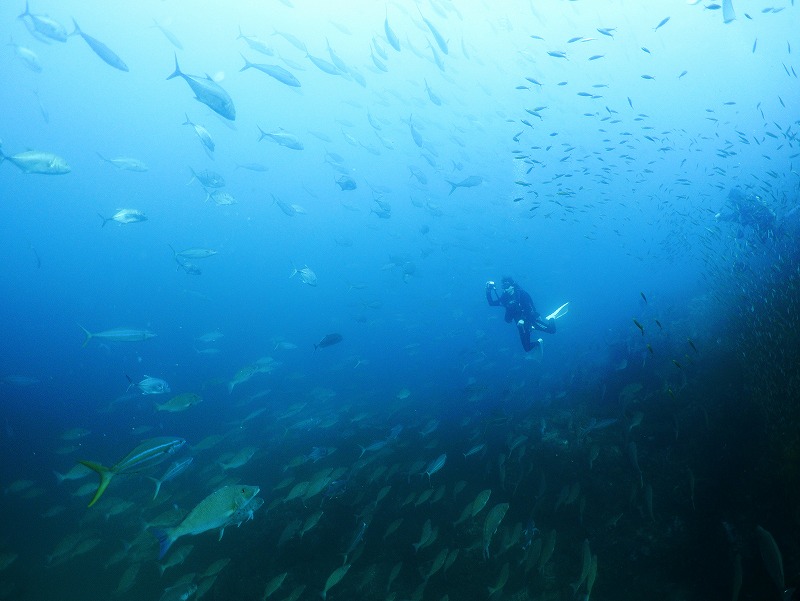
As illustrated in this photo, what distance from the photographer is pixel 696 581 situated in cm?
434

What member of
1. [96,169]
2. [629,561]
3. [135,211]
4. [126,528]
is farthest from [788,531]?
[96,169]

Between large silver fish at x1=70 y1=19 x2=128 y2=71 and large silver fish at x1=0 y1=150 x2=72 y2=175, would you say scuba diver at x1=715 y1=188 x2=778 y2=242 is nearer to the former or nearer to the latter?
large silver fish at x1=70 y1=19 x2=128 y2=71

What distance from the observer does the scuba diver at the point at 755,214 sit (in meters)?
13.5

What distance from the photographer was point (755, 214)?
1352 centimetres

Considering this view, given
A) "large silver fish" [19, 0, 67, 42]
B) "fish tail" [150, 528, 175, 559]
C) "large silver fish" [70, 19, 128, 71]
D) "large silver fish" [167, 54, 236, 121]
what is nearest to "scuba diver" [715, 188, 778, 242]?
"large silver fish" [167, 54, 236, 121]

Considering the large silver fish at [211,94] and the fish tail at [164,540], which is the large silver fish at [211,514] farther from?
the large silver fish at [211,94]

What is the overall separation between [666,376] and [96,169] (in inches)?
3691

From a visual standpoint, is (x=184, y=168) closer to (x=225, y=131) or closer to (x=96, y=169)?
(x=96, y=169)

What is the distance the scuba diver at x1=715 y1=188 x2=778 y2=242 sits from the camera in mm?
13461

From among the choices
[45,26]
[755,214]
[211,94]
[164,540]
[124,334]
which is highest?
[755,214]

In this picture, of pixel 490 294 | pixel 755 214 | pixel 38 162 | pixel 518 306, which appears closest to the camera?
pixel 38 162

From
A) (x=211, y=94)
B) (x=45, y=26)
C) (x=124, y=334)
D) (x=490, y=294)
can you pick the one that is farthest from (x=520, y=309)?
(x=45, y=26)

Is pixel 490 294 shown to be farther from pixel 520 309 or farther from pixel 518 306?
pixel 520 309

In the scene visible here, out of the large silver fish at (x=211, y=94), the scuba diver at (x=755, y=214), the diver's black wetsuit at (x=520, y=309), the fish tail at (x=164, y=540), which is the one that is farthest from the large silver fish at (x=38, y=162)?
the scuba diver at (x=755, y=214)
